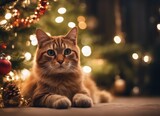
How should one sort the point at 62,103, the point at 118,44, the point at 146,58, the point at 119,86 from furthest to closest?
the point at 118,44, the point at 119,86, the point at 146,58, the point at 62,103

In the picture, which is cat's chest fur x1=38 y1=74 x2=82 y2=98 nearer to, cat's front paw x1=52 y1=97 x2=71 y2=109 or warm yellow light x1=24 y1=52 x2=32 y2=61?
cat's front paw x1=52 y1=97 x2=71 y2=109

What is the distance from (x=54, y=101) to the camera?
247cm

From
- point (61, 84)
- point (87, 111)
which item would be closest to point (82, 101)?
point (87, 111)

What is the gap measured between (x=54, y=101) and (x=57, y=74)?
0.24 metres

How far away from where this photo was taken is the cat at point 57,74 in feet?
8.48

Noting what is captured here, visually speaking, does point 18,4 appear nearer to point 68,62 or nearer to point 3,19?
point 3,19

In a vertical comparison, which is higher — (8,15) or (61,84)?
(8,15)

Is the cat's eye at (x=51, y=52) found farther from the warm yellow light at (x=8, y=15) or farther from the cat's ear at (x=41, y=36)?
the warm yellow light at (x=8, y=15)

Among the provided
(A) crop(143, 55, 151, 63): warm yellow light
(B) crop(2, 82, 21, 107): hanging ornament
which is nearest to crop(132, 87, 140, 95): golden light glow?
(A) crop(143, 55, 151, 63): warm yellow light

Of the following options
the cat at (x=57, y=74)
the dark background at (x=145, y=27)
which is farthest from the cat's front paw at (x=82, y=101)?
the dark background at (x=145, y=27)

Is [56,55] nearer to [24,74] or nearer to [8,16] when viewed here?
[8,16]

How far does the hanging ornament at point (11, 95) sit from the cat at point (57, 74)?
0.32 feet

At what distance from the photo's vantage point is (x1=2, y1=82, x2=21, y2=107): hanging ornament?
2682 mm

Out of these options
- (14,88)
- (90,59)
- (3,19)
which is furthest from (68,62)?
(90,59)
